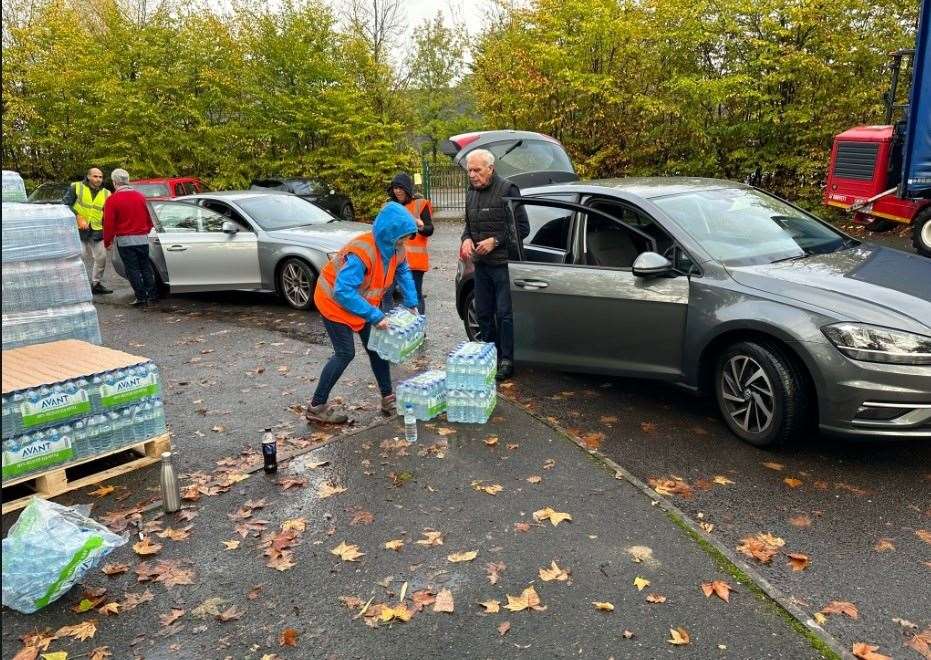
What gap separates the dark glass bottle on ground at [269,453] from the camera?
4.68 metres

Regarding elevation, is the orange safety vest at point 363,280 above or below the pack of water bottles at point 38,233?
below

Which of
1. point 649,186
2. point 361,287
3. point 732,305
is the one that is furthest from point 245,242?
point 732,305

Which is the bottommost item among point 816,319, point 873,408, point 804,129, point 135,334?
point 135,334

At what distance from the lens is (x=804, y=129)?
17031mm

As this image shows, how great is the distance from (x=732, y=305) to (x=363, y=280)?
2441mm

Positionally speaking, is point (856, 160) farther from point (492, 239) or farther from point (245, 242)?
point (245, 242)

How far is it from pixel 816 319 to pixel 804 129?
14.7 m

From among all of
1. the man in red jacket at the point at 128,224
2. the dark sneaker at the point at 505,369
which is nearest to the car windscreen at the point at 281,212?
the man in red jacket at the point at 128,224

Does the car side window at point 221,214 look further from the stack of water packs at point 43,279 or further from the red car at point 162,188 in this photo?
the red car at point 162,188

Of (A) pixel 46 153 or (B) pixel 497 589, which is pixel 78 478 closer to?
(B) pixel 497 589

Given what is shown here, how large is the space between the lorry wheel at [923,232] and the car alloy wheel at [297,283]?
9.20 metres

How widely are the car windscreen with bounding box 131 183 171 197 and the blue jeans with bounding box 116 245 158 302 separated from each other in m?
7.47

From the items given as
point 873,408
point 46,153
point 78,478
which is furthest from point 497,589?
point 46,153

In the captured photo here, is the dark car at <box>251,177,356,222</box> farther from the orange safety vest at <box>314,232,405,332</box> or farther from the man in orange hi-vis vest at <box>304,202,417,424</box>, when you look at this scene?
the orange safety vest at <box>314,232,405,332</box>
